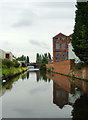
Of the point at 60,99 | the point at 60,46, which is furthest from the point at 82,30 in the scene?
the point at 60,46

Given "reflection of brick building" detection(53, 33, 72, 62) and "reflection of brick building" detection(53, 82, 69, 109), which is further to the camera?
"reflection of brick building" detection(53, 33, 72, 62)

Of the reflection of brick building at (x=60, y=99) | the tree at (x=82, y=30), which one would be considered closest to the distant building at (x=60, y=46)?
the tree at (x=82, y=30)

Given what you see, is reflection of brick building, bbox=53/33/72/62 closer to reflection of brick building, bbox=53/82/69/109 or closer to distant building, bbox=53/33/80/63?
distant building, bbox=53/33/80/63

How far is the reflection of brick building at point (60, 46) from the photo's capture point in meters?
50.4

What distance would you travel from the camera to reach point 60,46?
51094 mm

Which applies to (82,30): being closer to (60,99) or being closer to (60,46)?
(60,99)

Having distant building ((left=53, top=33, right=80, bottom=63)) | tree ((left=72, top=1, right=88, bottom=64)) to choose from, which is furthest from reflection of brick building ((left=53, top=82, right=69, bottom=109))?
distant building ((left=53, top=33, right=80, bottom=63))

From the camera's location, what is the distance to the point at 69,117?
534 centimetres

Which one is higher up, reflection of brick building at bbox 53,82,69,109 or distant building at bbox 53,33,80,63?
distant building at bbox 53,33,80,63

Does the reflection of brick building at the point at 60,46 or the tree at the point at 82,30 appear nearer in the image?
the tree at the point at 82,30

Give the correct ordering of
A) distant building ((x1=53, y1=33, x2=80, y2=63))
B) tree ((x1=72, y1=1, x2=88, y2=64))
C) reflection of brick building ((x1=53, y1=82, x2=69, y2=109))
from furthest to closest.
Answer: distant building ((x1=53, y1=33, x2=80, y2=63)) → tree ((x1=72, y1=1, x2=88, y2=64)) → reflection of brick building ((x1=53, y1=82, x2=69, y2=109))

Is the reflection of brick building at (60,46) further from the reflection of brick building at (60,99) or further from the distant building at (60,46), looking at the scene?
the reflection of brick building at (60,99)

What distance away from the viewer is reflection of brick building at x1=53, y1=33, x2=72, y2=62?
50.4 metres

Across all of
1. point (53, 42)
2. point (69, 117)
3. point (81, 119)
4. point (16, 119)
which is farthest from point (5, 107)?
point (53, 42)
